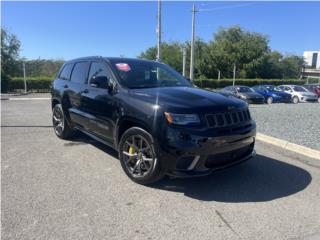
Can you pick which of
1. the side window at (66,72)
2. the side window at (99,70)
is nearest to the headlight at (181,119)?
the side window at (99,70)

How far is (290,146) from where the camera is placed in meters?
6.41

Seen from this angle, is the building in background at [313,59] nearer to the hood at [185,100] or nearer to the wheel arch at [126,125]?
the hood at [185,100]

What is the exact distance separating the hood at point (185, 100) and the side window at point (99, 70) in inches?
29.3

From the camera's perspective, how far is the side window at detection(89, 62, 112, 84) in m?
4.91

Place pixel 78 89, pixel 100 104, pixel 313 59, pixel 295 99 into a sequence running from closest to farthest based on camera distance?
pixel 100 104 < pixel 78 89 < pixel 295 99 < pixel 313 59

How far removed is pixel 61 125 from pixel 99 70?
2269 mm

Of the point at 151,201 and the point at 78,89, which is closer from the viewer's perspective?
the point at 151,201

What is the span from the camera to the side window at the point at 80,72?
5.69 meters

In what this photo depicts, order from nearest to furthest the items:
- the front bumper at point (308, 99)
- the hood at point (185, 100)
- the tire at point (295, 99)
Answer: the hood at point (185, 100) → the front bumper at point (308, 99) → the tire at point (295, 99)

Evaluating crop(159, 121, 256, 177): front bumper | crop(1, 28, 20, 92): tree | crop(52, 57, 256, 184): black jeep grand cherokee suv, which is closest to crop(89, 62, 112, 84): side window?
crop(52, 57, 256, 184): black jeep grand cherokee suv

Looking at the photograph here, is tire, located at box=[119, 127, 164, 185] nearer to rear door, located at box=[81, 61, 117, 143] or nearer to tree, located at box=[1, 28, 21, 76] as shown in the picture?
rear door, located at box=[81, 61, 117, 143]

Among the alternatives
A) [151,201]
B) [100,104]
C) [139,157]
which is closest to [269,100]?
[100,104]

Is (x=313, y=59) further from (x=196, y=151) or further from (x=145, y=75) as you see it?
(x=196, y=151)

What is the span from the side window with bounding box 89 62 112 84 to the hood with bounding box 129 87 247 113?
744 millimetres
